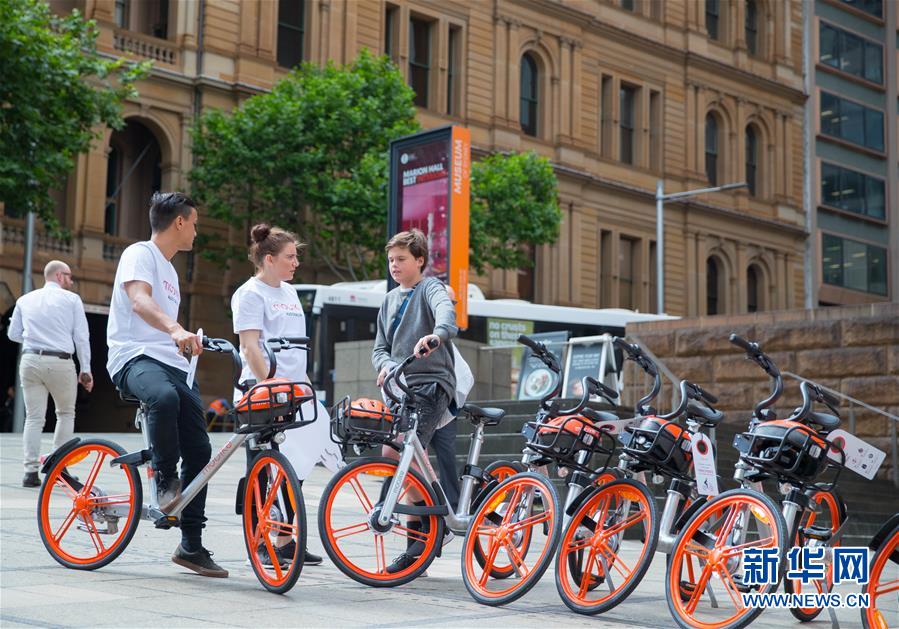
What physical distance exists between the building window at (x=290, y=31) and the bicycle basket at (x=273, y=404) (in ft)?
95.1

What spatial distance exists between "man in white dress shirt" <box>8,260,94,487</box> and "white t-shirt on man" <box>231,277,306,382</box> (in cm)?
382

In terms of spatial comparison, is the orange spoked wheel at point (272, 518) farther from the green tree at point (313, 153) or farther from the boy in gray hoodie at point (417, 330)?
the green tree at point (313, 153)

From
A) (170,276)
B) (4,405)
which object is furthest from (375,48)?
(170,276)

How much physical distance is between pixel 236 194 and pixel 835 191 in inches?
1064

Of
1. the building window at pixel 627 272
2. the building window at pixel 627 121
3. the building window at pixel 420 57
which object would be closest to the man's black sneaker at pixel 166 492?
the building window at pixel 420 57

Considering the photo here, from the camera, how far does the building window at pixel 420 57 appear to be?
3703 cm

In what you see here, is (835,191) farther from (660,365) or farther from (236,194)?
(660,365)

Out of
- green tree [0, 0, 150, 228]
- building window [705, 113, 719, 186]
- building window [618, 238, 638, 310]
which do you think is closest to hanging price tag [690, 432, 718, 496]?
green tree [0, 0, 150, 228]

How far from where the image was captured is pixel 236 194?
31078 mm

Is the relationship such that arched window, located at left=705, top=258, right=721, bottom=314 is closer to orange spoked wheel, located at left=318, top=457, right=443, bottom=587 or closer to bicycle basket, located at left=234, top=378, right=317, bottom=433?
orange spoked wheel, located at left=318, top=457, right=443, bottom=587

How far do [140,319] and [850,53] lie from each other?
4617cm

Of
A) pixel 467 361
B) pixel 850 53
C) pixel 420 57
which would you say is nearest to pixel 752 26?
pixel 850 53

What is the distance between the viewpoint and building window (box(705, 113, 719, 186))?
4538cm

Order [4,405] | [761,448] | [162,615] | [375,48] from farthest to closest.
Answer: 1. [375,48]
2. [4,405]
3. [761,448]
4. [162,615]
